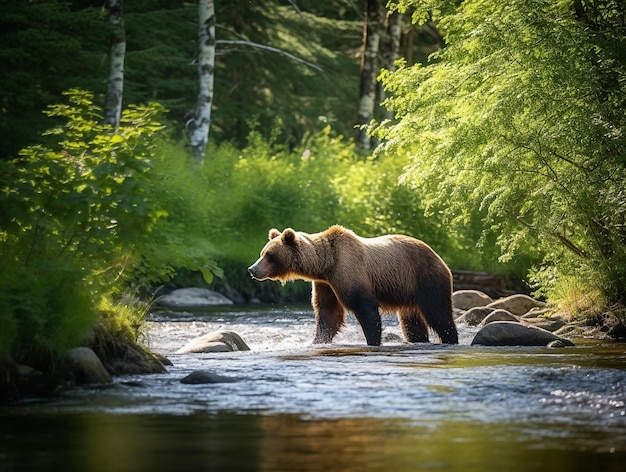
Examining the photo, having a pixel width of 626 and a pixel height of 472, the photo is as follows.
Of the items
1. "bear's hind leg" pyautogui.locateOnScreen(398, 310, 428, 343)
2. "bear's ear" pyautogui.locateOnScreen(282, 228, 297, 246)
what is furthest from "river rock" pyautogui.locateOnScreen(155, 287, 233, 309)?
"bear's ear" pyautogui.locateOnScreen(282, 228, 297, 246)

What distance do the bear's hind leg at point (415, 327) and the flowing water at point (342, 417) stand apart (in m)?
2.10

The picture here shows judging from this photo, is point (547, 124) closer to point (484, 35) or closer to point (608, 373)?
point (484, 35)

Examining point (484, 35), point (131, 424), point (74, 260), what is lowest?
point (131, 424)

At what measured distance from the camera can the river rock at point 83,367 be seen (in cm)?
1064

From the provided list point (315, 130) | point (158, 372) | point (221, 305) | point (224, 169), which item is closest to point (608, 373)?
point (158, 372)

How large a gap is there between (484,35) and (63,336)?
8.63 metres

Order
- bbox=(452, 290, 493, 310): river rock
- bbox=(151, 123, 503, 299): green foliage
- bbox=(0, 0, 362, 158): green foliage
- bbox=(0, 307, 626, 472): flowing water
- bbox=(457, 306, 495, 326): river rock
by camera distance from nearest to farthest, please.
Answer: bbox=(0, 307, 626, 472): flowing water
bbox=(457, 306, 495, 326): river rock
bbox=(452, 290, 493, 310): river rock
bbox=(151, 123, 503, 299): green foliage
bbox=(0, 0, 362, 158): green foliage

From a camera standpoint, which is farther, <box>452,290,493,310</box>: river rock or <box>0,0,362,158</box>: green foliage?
<box>0,0,362,158</box>: green foliage

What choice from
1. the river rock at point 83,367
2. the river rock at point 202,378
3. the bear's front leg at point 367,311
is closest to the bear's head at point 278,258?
the bear's front leg at point 367,311

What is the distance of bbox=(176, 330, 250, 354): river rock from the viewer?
14094mm

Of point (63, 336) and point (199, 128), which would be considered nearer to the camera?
point (63, 336)

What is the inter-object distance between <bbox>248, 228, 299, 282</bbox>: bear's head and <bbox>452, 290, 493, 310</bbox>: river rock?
20.7 ft

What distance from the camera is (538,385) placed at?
10.6 meters

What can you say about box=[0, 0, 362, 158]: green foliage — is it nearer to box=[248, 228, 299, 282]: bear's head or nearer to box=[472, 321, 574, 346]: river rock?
box=[248, 228, 299, 282]: bear's head
